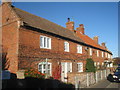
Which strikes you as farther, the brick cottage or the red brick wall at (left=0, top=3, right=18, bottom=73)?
the brick cottage

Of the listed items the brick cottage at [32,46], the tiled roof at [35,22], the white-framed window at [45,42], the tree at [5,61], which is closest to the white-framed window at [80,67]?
the brick cottage at [32,46]

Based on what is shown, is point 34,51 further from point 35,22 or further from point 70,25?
point 70,25

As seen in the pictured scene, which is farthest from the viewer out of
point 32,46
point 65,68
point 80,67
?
point 80,67

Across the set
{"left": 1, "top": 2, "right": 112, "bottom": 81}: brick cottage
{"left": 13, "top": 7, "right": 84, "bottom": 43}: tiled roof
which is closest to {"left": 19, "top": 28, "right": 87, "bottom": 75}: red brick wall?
{"left": 1, "top": 2, "right": 112, "bottom": 81}: brick cottage

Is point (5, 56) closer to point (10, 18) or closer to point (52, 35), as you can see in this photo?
point (10, 18)

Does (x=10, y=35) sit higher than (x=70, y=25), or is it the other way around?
(x=70, y=25)

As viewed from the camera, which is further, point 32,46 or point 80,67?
point 80,67

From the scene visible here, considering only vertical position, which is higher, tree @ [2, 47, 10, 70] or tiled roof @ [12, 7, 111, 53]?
tiled roof @ [12, 7, 111, 53]

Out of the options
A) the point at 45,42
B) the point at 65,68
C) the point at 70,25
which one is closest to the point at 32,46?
the point at 45,42

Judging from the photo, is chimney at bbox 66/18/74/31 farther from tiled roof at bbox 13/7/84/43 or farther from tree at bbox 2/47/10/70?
tree at bbox 2/47/10/70

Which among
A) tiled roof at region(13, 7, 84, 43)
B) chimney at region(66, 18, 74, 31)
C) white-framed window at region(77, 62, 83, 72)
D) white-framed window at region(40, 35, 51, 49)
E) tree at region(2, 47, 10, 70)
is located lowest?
white-framed window at region(77, 62, 83, 72)

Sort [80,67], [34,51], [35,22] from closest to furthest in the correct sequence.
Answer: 1. [34,51]
2. [35,22]
3. [80,67]

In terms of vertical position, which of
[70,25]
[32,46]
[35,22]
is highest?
[70,25]

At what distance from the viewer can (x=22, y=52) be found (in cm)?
1336
